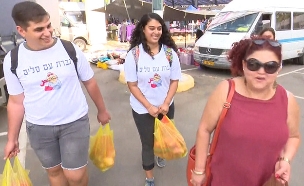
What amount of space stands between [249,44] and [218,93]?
33 cm

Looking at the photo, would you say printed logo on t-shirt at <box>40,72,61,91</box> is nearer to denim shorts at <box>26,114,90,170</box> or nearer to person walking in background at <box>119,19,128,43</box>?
denim shorts at <box>26,114,90,170</box>

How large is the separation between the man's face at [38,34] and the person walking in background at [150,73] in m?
0.81

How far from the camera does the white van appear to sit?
8750 millimetres

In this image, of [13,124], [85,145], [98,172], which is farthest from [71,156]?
[98,172]

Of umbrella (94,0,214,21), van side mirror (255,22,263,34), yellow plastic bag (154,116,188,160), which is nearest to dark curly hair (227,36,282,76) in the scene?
yellow plastic bag (154,116,188,160)

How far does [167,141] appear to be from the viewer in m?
2.72

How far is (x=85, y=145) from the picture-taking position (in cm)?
235

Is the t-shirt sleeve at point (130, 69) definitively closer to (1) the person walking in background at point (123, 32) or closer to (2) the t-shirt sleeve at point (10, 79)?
(2) the t-shirt sleeve at point (10, 79)

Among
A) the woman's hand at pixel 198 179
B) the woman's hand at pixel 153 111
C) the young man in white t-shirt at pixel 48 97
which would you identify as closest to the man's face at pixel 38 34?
the young man in white t-shirt at pixel 48 97

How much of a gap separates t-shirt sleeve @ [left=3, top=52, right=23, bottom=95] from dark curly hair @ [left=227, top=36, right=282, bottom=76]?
1515mm

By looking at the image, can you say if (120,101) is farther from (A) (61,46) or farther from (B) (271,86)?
(B) (271,86)

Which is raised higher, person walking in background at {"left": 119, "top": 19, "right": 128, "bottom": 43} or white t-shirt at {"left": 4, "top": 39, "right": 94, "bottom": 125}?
person walking in background at {"left": 119, "top": 19, "right": 128, "bottom": 43}

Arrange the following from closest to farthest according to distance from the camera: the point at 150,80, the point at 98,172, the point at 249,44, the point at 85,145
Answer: the point at 249,44 < the point at 85,145 < the point at 150,80 < the point at 98,172

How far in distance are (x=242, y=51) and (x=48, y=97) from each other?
1.39m
